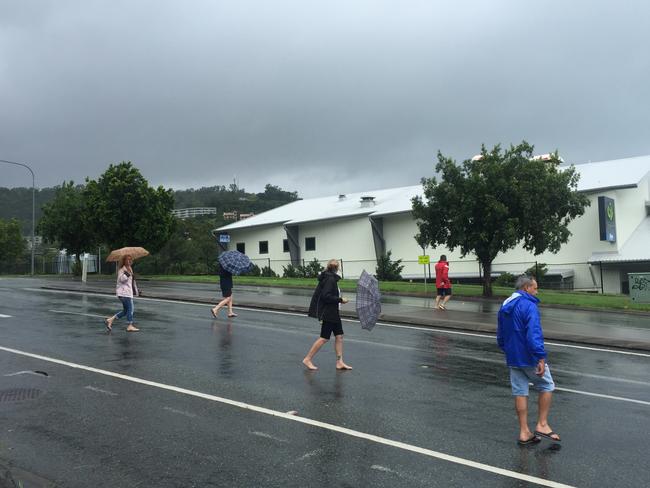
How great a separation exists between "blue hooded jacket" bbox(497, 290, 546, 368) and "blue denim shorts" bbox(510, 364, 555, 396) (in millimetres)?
108

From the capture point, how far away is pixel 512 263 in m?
36.4

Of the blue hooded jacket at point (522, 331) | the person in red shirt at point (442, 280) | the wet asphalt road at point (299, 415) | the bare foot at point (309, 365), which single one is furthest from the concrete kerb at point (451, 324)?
the blue hooded jacket at point (522, 331)

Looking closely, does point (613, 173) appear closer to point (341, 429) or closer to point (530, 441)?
point (530, 441)

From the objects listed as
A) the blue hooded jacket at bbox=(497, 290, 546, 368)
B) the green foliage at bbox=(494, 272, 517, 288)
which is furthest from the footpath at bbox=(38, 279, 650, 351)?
the green foliage at bbox=(494, 272, 517, 288)

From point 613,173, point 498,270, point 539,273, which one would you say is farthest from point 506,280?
point 613,173

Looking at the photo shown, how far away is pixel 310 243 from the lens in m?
47.1

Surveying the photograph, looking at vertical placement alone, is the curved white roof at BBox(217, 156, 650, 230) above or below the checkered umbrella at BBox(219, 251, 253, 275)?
above

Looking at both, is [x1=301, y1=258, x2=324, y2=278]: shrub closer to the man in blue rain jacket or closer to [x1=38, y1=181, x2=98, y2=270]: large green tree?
[x1=38, y1=181, x2=98, y2=270]: large green tree

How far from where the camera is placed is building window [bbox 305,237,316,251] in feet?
154

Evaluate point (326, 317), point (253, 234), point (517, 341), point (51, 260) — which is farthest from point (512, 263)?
point (51, 260)

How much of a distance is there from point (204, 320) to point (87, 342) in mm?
3953

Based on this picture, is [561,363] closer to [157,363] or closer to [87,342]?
[157,363]

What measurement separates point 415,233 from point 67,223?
25.7 metres

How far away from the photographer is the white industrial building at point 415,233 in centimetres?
3353
